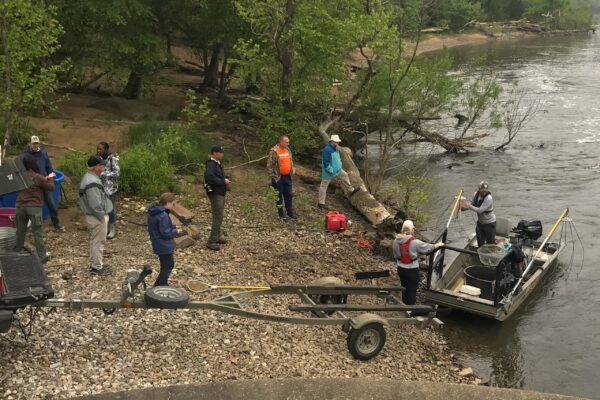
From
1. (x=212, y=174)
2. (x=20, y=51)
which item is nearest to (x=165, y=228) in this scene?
(x=212, y=174)

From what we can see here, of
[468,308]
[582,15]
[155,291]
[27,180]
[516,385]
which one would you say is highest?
[582,15]

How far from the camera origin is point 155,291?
7.11 m

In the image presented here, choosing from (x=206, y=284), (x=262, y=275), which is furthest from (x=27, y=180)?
(x=262, y=275)

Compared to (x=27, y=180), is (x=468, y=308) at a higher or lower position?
lower

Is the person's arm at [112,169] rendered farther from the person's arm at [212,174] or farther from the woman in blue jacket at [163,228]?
the woman in blue jacket at [163,228]

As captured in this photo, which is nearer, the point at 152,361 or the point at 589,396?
the point at 152,361

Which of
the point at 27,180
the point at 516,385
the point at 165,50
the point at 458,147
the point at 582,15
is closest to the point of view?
the point at 27,180

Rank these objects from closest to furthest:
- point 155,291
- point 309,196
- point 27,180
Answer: point 155,291, point 27,180, point 309,196

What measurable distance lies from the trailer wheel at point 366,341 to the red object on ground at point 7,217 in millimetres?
5599

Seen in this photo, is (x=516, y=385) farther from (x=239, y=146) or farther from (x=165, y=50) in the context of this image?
(x=165, y=50)

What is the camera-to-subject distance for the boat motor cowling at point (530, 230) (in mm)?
12484

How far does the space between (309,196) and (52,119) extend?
8.46 m

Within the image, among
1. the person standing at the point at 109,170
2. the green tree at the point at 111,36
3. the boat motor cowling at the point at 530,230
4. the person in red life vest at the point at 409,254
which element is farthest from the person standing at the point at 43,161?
the green tree at the point at 111,36

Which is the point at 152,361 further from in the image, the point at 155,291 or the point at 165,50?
the point at 165,50
